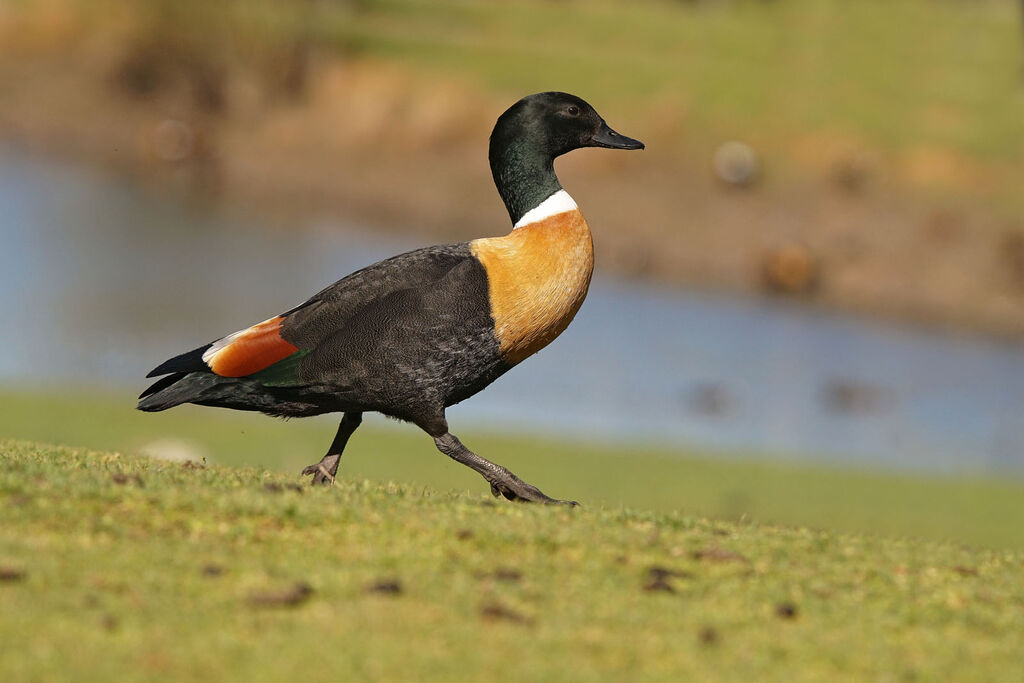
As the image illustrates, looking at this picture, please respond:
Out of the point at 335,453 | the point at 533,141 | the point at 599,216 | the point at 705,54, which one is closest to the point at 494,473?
the point at 335,453

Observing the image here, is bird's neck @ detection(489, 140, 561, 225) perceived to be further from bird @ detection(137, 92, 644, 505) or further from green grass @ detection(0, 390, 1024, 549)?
green grass @ detection(0, 390, 1024, 549)

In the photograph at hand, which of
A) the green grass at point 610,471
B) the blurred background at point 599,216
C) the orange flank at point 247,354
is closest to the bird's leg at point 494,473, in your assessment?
the orange flank at point 247,354

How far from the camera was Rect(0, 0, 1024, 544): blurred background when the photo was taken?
933 inches

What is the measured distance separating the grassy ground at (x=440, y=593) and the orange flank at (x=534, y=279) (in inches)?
43.5

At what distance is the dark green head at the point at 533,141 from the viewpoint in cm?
942

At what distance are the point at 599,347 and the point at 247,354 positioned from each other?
20.2m

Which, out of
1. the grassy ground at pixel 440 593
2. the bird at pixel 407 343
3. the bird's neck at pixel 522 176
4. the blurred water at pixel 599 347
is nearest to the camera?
the grassy ground at pixel 440 593

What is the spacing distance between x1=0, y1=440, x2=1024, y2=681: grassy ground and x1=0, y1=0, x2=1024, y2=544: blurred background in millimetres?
9499

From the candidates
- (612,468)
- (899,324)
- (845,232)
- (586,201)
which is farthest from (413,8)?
(612,468)

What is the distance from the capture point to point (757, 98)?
1796 inches

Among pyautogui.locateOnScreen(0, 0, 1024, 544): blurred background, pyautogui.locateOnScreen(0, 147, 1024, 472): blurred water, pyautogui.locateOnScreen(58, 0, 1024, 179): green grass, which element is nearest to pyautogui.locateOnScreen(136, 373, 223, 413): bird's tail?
pyautogui.locateOnScreen(0, 0, 1024, 544): blurred background

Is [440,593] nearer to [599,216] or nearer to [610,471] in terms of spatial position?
[610,471]

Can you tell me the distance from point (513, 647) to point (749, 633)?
102 centimetres

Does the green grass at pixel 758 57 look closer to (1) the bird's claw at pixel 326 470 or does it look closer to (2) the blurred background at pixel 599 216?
(2) the blurred background at pixel 599 216
